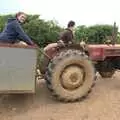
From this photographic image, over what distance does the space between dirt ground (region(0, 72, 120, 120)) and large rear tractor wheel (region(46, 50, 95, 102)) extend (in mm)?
207

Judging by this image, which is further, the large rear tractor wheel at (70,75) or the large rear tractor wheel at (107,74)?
the large rear tractor wheel at (107,74)

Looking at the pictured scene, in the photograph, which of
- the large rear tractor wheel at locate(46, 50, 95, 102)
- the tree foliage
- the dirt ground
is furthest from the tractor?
the tree foliage

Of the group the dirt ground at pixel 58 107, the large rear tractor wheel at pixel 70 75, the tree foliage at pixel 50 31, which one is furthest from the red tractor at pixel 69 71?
the tree foliage at pixel 50 31

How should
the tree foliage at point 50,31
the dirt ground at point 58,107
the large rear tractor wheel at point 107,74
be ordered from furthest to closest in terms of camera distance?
the tree foliage at point 50,31
the large rear tractor wheel at point 107,74
the dirt ground at point 58,107

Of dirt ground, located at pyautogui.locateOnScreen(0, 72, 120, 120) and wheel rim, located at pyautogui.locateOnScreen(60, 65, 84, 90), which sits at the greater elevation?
wheel rim, located at pyautogui.locateOnScreen(60, 65, 84, 90)

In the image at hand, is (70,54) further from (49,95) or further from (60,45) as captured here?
(49,95)

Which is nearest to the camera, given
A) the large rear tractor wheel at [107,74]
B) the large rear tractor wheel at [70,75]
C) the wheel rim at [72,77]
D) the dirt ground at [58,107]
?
the dirt ground at [58,107]

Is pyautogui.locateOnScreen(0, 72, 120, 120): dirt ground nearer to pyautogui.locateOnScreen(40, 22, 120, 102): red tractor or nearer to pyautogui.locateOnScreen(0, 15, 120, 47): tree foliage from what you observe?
pyautogui.locateOnScreen(40, 22, 120, 102): red tractor

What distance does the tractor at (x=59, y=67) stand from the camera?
27.3ft

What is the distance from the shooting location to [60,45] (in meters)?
9.41

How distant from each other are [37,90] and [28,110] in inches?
43.7

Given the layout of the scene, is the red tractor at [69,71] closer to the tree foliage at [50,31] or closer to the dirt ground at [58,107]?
the dirt ground at [58,107]

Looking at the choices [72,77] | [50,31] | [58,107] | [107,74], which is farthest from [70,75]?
[50,31]

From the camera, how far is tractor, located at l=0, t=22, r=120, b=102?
27.3 ft
